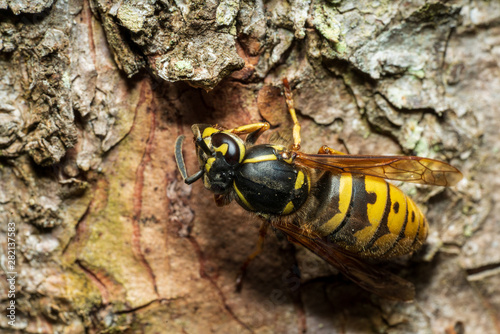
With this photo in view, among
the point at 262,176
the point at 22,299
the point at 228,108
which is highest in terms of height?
the point at 228,108

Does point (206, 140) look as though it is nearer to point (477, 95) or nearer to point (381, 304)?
point (381, 304)

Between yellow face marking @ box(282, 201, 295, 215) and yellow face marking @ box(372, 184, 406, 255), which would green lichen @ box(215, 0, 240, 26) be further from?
yellow face marking @ box(372, 184, 406, 255)

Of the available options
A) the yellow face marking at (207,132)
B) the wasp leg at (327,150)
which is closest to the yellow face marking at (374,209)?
the wasp leg at (327,150)

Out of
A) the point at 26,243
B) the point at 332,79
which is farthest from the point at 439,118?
the point at 26,243

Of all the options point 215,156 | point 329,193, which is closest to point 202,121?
point 215,156

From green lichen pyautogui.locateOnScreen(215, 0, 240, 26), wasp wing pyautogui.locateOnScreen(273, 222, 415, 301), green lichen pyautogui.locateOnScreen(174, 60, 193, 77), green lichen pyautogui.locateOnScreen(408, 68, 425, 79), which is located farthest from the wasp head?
green lichen pyautogui.locateOnScreen(408, 68, 425, 79)

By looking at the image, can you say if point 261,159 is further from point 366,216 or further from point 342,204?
point 366,216

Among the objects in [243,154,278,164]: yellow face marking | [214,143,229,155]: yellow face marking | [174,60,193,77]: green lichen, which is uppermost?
[174,60,193,77]: green lichen

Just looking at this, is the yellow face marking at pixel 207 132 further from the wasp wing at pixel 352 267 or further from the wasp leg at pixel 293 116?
the wasp wing at pixel 352 267
